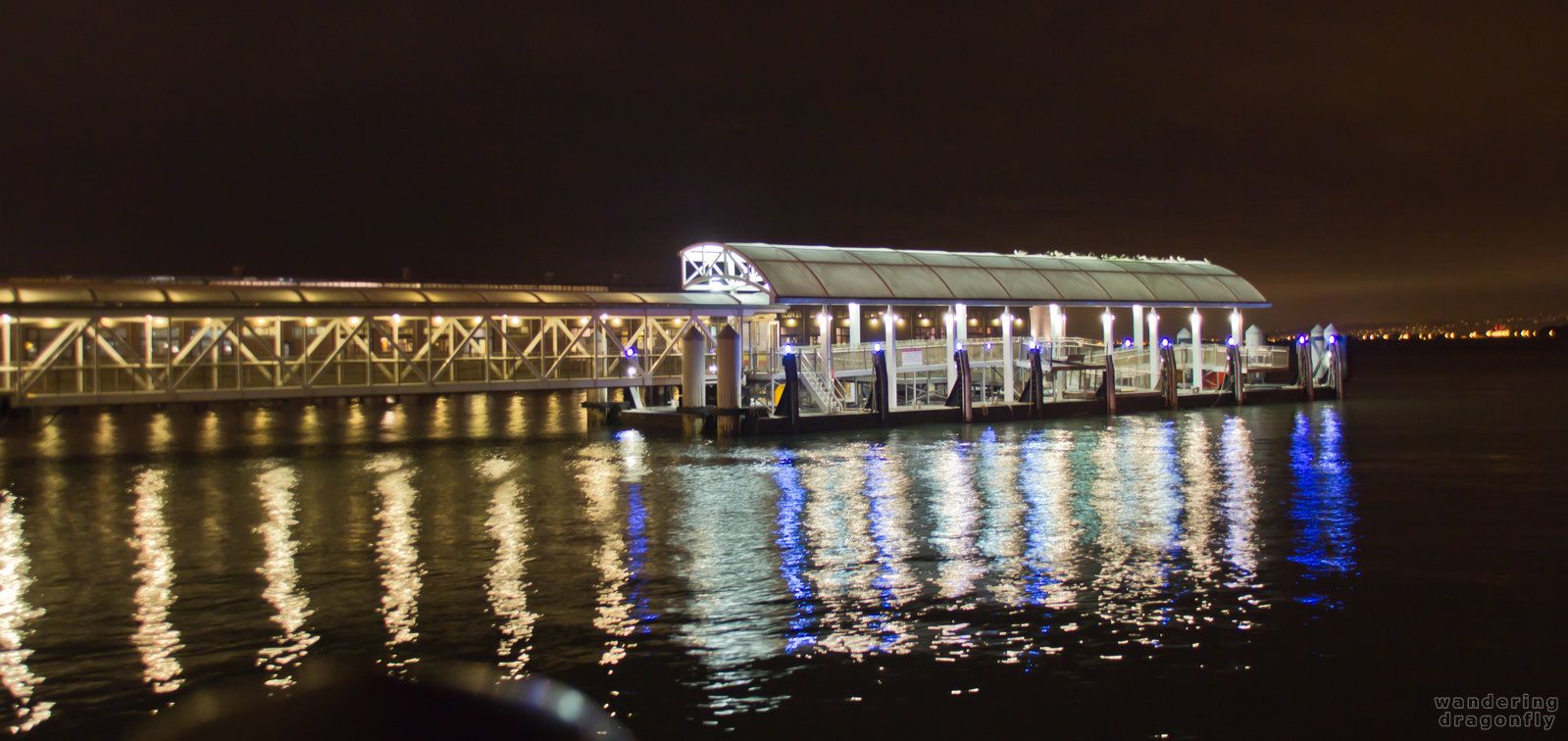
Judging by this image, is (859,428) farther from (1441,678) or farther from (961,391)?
(1441,678)

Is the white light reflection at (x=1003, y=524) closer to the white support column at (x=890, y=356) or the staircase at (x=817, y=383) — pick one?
the staircase at (x=817, y=383)

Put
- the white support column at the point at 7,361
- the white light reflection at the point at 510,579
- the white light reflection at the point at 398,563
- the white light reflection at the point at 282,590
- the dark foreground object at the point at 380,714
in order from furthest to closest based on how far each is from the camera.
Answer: the white support column at the point at 7,361 → the white light reflection at the point at 398,563 → the white light reflection at the point at 510,579 → the white light reflection at the point at 282,590 → the dark foreground object at the point at 380,714

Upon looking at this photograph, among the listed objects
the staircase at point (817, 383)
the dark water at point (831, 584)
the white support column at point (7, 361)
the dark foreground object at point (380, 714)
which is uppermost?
the white support column at point (7, 361)

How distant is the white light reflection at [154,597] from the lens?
424 inches

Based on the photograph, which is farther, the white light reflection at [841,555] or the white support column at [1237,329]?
the white support column at [1237,329]

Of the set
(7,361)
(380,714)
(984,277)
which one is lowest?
(380,714)

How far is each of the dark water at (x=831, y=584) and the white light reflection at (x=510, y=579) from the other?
0.21ft

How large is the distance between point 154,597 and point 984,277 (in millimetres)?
33400

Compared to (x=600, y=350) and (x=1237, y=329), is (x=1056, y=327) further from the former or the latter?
(x=600, y=350)

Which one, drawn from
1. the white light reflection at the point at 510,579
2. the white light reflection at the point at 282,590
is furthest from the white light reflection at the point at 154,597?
the white light reflection at the point at 510,579

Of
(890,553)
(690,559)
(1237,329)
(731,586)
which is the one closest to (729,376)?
(690,559)

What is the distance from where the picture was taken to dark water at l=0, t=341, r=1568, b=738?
10.1 meters

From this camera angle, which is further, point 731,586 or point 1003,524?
point 1003,524

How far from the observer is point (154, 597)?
1380cm
